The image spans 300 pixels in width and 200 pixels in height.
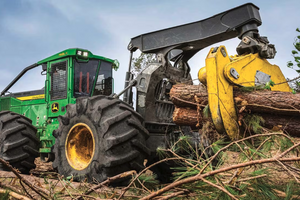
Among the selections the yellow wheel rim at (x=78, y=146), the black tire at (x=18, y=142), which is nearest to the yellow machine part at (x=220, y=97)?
the yellow wheel rim at (x=78, y=146)

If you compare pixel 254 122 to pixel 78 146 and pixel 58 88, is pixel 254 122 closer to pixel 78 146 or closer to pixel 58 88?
pixel 78 146

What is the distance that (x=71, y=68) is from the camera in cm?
602

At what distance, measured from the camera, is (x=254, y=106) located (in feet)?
10.9

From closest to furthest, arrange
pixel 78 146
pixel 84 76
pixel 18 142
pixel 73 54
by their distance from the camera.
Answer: pixel 78 146, pixel 18 142, pixel 73 54, pixel 84 76

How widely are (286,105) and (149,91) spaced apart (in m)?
1.91

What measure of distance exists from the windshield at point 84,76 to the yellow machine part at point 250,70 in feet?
10.7

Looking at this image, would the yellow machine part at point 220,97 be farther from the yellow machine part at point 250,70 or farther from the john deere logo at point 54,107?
the john deere logo at point 54,107

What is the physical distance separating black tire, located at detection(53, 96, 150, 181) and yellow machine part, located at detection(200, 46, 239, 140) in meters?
0.97

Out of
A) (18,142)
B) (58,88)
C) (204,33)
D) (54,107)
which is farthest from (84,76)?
(204,33)

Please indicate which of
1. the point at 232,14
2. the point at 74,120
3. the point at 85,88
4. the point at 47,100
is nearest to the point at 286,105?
the point at 232,14

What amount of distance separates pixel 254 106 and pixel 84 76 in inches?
146

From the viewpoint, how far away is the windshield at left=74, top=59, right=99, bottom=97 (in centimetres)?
607

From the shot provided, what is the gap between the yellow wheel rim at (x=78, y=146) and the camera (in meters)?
4.34

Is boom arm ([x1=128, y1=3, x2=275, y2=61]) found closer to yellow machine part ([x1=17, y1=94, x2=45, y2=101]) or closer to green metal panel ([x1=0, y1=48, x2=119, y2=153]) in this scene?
green metal panel ([x1=0, y1=48, x2=119, y2=153])
